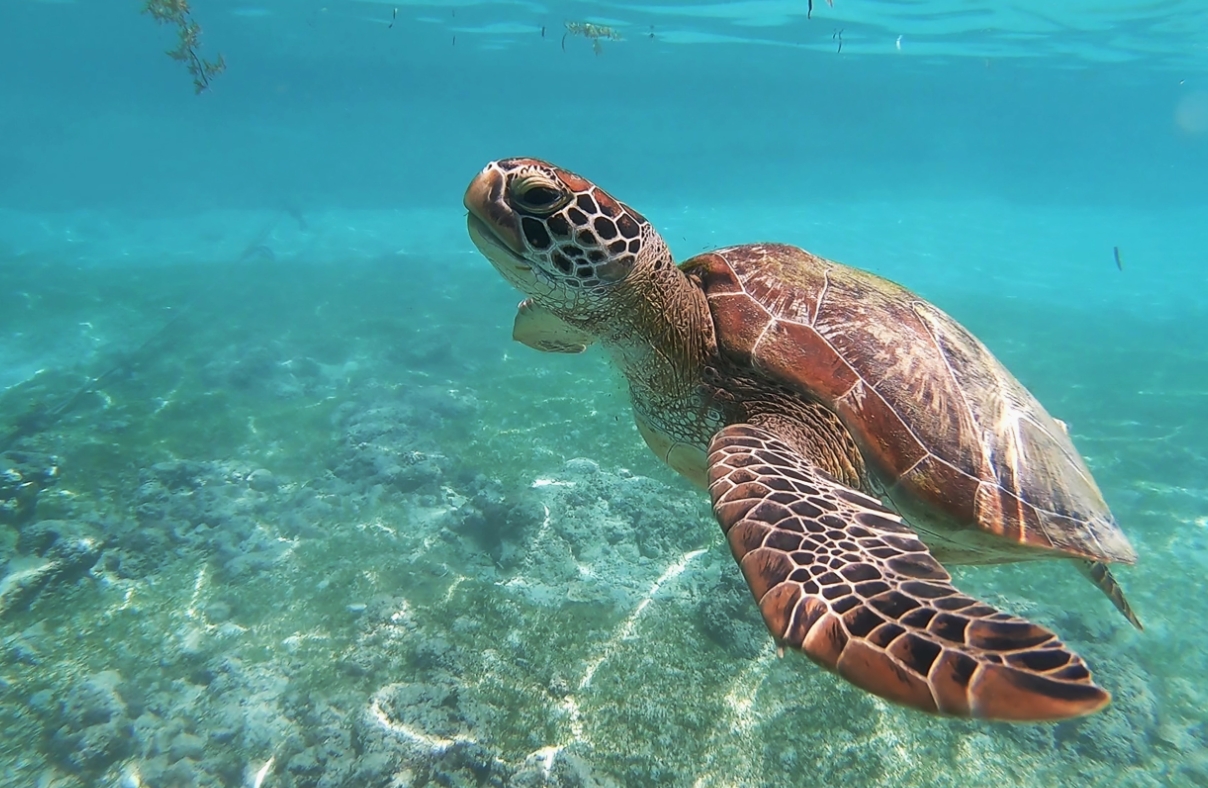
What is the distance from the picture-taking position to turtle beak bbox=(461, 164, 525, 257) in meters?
2.44

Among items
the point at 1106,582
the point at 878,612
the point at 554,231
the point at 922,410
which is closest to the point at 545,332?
the point at 554,231

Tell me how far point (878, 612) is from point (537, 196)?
1.90 m

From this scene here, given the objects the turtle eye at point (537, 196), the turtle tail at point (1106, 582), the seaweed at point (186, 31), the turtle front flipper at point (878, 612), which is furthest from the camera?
the seaweed at point (186, 31)

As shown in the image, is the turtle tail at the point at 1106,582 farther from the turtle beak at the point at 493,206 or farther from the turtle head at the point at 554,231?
the turtle beak at the point at 493,206

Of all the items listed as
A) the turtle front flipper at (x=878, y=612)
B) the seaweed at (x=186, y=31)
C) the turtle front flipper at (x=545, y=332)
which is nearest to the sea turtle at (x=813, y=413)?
the turtle front flipper at (x=878, y=612)

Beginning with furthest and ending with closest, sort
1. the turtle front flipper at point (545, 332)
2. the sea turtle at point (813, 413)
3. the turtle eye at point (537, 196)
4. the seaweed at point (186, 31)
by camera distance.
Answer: the seaweed at point (186, 31) < the turtle front flipper at point (545, 332) < the turtle eye at point (537, 196) < the sea turtle at point (813, 413)

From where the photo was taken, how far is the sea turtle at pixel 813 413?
1.65 metres

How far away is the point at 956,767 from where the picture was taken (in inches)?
146

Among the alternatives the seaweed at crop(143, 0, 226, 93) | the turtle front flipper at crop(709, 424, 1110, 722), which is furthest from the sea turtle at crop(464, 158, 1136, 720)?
the seaweed at crop(143, 0, 226, 93)

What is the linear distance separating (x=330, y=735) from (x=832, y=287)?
406 centimetres

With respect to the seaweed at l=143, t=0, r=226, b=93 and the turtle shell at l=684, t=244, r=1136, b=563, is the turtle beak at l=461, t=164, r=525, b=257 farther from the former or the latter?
the seaweed at l=143, t=0, r=226, b=93

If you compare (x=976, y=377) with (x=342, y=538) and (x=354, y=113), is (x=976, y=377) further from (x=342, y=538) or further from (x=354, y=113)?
(x=354, y=113)

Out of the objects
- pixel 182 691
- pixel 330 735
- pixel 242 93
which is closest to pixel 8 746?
pixel 182 691

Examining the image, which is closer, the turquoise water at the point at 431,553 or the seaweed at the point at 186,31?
the turquoise water at the point at 431,553
